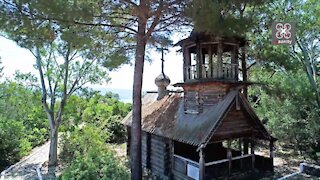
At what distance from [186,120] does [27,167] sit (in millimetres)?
9356

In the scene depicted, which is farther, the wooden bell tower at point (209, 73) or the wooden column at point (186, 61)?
the wooden column at point (186, 61)

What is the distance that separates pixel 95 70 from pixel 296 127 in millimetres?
11871

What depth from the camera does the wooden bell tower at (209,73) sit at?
39.4 ft

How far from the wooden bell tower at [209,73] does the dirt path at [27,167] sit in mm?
8366

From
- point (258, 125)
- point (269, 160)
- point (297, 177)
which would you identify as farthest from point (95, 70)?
point (297, 177)

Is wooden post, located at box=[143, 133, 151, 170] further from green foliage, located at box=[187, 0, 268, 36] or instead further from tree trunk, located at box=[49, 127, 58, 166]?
green foliage, located at box=[187, 0, 268, 36]

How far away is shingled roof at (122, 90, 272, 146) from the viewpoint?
10.9 metres

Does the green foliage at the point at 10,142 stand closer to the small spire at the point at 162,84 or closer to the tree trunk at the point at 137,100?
the small spire at the point at 162,84

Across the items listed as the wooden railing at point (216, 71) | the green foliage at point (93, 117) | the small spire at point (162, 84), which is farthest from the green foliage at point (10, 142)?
the wooden railing at point (216, 71)

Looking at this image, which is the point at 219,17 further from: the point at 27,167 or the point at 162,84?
the point at 27,167

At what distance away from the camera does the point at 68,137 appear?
57.9 ft

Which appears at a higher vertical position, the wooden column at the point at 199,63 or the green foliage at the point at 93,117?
the wooden column at the point at 199,63

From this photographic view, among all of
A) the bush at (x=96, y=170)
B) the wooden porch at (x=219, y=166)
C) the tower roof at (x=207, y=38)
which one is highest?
the tower roof at (x=207, y=38)

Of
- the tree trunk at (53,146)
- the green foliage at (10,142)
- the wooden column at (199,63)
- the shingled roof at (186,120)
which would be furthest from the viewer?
the green foliage at (10,142)
